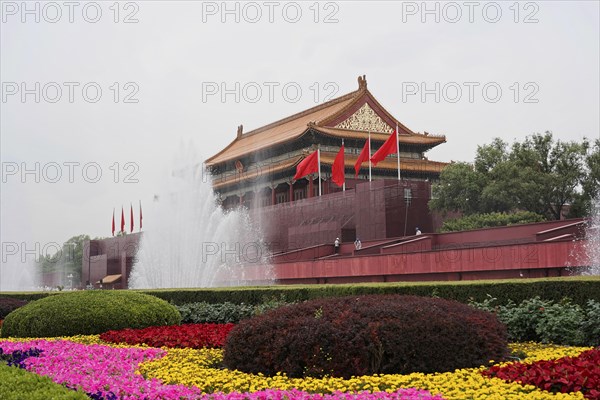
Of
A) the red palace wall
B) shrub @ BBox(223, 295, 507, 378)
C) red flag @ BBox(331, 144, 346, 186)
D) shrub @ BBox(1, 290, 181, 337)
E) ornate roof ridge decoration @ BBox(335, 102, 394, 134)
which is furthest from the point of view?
ornate roof ridge decoration @ BBox(335, 102, 394, 134)

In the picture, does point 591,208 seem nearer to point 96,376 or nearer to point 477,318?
point 477,318

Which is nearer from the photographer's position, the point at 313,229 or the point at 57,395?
the point at 57,395

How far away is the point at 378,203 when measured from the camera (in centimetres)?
2778

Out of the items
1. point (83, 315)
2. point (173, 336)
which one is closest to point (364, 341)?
point (173, 336)

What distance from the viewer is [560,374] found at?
5.32 meters

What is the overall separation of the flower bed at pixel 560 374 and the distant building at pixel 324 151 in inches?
1117

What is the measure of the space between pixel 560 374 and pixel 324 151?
30856mm

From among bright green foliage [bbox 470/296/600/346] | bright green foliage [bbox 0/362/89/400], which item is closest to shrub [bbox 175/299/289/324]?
bright green foliage [bbox 470/296/600/346]

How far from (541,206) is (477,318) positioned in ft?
69.7

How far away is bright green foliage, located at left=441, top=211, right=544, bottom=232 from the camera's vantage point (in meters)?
24.9

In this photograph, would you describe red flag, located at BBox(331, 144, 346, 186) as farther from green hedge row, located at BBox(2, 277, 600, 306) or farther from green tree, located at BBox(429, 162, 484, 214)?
green hedge row, located at BBox(2, 277, 600, 306)

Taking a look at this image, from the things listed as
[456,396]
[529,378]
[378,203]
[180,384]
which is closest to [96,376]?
[180,384]

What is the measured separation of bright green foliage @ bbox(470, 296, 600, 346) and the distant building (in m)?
25.4

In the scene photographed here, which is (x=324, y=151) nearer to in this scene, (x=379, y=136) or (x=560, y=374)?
(x=379, y=136)
